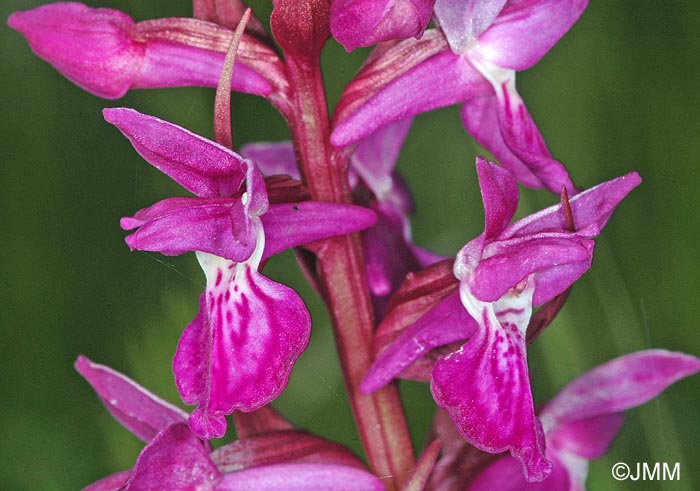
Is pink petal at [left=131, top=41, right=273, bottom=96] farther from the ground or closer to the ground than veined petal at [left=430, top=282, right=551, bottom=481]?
farther from the ground

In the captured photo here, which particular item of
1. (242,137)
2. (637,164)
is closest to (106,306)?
(242,137)

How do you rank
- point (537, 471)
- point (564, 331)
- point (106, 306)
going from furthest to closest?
point (106, 306)
point (564, 331)
point (537, 471)

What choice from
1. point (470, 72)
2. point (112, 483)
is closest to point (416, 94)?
point (470, 72)

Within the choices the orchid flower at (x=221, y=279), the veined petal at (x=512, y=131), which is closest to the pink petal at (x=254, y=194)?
the orchid flower at (x=221, y=279)

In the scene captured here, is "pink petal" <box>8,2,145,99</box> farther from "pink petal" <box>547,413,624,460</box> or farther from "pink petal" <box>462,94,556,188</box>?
"pink petal" <box>547,413,624,460</box>

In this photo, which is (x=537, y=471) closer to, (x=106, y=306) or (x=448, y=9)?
(x=448, y=9)

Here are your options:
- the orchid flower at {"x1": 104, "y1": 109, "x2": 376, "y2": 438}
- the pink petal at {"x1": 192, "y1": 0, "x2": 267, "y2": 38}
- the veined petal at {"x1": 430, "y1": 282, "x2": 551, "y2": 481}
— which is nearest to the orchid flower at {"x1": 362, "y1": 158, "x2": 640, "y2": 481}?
the veined petal at {"x1": 430, "y1": 282, "x2": 551, "y2": 481}
